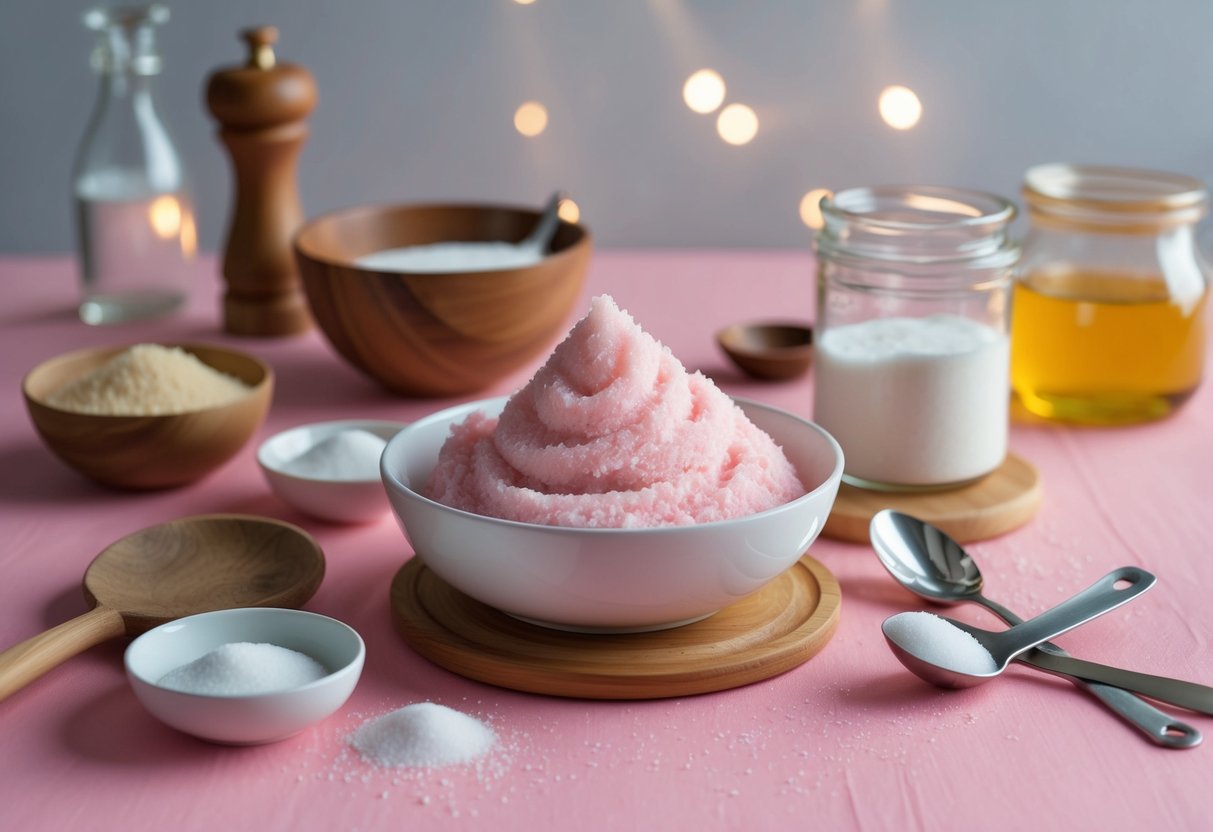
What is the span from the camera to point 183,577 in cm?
97

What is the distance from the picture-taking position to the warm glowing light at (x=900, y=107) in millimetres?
2180

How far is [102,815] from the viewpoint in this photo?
2.32ft

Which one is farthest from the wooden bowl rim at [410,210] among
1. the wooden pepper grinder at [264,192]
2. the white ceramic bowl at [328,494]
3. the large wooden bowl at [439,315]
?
the white ceramic bowl at [328,494]

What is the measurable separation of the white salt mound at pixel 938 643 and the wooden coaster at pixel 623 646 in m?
0.06

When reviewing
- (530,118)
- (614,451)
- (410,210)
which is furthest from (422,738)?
(530,118)

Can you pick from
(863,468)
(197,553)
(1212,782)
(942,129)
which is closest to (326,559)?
(197,553)

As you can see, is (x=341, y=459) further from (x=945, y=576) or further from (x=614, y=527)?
(x=945, y=576)

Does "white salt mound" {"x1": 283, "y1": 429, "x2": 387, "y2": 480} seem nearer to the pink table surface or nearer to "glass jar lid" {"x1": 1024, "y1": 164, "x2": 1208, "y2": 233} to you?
the pink table surface

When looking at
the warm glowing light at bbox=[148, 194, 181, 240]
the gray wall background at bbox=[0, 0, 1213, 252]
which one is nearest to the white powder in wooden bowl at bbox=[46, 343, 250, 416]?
the warm glowing light at bbox=[148, 194, 181, 240]

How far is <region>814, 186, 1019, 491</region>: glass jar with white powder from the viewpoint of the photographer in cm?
111

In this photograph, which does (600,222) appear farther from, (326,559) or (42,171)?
(326,559)

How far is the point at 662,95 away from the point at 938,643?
1.53m

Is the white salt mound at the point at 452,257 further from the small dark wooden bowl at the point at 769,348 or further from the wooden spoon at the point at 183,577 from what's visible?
the wooden spoon at the point at 183,577

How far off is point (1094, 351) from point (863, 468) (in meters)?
0.36
